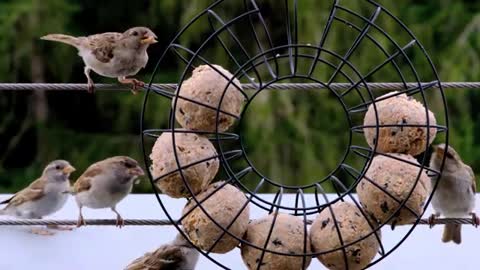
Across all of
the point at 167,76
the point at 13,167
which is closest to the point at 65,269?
the point at 167,76

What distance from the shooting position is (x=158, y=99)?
620 centimetres

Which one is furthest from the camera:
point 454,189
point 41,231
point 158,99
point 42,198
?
point 158,99

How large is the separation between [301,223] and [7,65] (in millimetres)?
4397

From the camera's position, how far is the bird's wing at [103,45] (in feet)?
10.1

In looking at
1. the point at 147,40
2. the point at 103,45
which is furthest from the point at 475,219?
the point at 103,45

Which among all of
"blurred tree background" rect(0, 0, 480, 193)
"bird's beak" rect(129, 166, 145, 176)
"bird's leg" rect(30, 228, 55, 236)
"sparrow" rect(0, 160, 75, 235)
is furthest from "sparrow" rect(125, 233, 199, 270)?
"blurred tree background" rect(0, 0, 480, 193)

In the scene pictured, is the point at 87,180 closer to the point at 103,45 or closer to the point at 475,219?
the point at 103,45

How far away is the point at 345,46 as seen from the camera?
5.91m

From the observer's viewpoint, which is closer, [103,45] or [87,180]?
[103,45]

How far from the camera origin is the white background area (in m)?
2.73

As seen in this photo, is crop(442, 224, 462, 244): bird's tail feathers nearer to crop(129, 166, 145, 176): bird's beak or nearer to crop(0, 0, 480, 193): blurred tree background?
crop(129, 166, 145, 176): bird's beak

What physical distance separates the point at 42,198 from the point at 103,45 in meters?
0.76

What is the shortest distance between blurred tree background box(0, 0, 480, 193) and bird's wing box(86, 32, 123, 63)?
8.74ft

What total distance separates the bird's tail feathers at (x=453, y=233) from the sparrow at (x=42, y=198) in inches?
46.8
